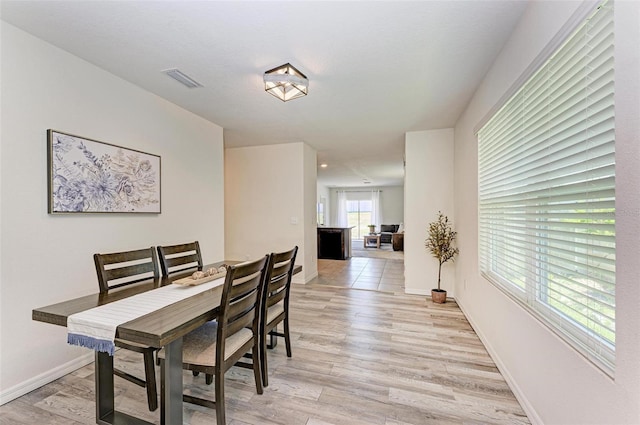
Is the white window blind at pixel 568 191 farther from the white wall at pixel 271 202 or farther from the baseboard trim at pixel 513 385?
the white wall at pixel 271 202

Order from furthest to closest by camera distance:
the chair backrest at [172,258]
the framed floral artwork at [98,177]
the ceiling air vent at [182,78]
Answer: the ceiling air vent at [182,78] < the chair backrest at [172,258] < the framed floral artwork at [98,177]

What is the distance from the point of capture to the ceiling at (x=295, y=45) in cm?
168

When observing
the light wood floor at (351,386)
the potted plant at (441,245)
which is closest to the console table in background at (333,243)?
the potted plant at (441,245)

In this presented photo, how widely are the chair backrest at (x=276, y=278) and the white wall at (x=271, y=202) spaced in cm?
253

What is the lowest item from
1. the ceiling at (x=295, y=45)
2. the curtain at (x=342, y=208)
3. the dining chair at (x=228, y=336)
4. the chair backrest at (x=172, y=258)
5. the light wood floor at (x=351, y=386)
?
the light wood floor at (x=351, y=386)

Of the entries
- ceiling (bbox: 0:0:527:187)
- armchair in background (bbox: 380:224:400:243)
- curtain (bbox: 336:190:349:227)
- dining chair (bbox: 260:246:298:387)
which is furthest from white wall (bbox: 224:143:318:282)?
curtain (bbox: 336:190:349:227)

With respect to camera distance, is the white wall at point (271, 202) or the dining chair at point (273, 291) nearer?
the dining chair at point (273, 291)

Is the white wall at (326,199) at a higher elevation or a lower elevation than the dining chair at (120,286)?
higher

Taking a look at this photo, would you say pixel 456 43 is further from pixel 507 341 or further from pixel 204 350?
pixel 204 350

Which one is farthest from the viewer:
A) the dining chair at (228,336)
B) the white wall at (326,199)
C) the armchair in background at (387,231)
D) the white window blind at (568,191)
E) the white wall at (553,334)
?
the white wall at (326,199)

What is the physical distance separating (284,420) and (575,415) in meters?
1.45

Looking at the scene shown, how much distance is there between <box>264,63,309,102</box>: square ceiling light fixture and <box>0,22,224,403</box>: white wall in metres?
1.41

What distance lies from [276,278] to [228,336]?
55 cm

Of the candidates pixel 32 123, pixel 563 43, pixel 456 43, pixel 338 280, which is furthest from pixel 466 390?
pixel 32 123
